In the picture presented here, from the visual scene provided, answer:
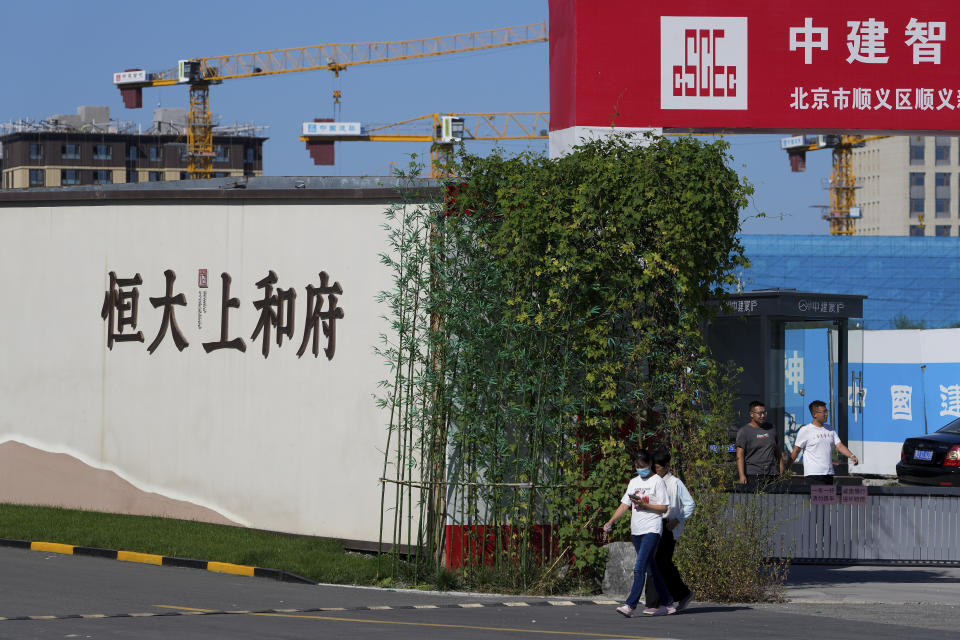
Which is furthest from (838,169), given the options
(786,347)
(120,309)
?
(120,309)

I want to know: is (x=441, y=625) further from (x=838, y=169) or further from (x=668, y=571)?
(x=838, y=169)

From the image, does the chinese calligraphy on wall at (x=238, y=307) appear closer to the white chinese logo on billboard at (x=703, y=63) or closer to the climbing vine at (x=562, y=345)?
the climbing vine at (x=562, y=345)

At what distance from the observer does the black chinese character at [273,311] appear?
17.1m

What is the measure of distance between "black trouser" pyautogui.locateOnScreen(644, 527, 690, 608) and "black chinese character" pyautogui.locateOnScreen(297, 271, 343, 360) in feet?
17.4

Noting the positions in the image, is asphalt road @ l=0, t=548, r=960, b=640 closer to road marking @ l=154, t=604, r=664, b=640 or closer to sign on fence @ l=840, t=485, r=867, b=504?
road marking @ l=154, t=604, r=664, b=640

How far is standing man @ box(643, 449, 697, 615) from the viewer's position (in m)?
13.1

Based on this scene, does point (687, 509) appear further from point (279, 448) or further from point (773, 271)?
point (773, 271)

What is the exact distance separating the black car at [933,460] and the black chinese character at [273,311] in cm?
1172

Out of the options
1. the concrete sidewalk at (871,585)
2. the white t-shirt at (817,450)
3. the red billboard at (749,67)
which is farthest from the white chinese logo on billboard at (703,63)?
the concrete sidewalk at (871,585)

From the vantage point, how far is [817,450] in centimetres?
1791

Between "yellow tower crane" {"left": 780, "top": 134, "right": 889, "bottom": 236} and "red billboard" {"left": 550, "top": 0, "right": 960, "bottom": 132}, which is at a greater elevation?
"yellow tower crane" {"left": 780, "top": 134, "right": 889, "bottom": 236}

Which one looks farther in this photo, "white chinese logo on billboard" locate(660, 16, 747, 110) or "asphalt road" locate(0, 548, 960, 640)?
"white chinese logo on billboard" locate(660, 16, 747, 110)

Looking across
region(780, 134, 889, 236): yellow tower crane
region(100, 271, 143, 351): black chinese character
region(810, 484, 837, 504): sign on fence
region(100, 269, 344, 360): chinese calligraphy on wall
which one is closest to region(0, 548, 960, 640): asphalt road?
region(810, 484, 837, 504): sign on fence

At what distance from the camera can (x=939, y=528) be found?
16312 millimetres
